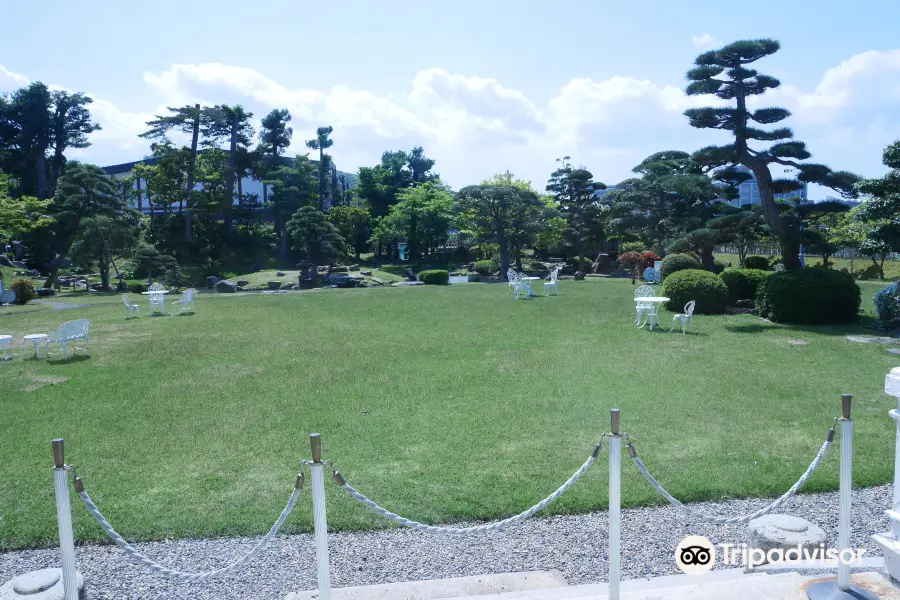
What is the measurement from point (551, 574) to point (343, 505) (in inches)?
67.1

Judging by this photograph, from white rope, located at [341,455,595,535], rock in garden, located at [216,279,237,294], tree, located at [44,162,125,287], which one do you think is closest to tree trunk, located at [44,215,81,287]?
tree, located at [44,162,125,287]

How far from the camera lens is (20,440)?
6.01 meters

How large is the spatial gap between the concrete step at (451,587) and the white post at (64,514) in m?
1.01

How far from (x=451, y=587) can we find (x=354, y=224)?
128ft

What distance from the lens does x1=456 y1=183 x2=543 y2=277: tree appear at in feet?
95.8

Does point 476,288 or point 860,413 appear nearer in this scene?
point 860,413

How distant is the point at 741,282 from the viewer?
50.8ft

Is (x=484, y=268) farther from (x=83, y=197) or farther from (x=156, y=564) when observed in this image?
(x=156, y=564)

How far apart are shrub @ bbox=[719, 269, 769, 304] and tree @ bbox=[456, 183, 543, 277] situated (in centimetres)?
1481

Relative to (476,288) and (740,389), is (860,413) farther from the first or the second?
(476,288)

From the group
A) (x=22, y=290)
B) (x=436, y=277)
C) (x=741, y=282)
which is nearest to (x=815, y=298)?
(x=741, y=282)

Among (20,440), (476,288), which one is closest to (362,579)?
(20,440)

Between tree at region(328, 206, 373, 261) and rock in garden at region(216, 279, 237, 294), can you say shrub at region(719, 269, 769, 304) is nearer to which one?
rock in garden at region(216, 279, 237, 294)

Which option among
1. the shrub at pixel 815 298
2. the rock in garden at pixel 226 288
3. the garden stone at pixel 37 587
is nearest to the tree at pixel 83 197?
the rock in garden at pixel 226 288
